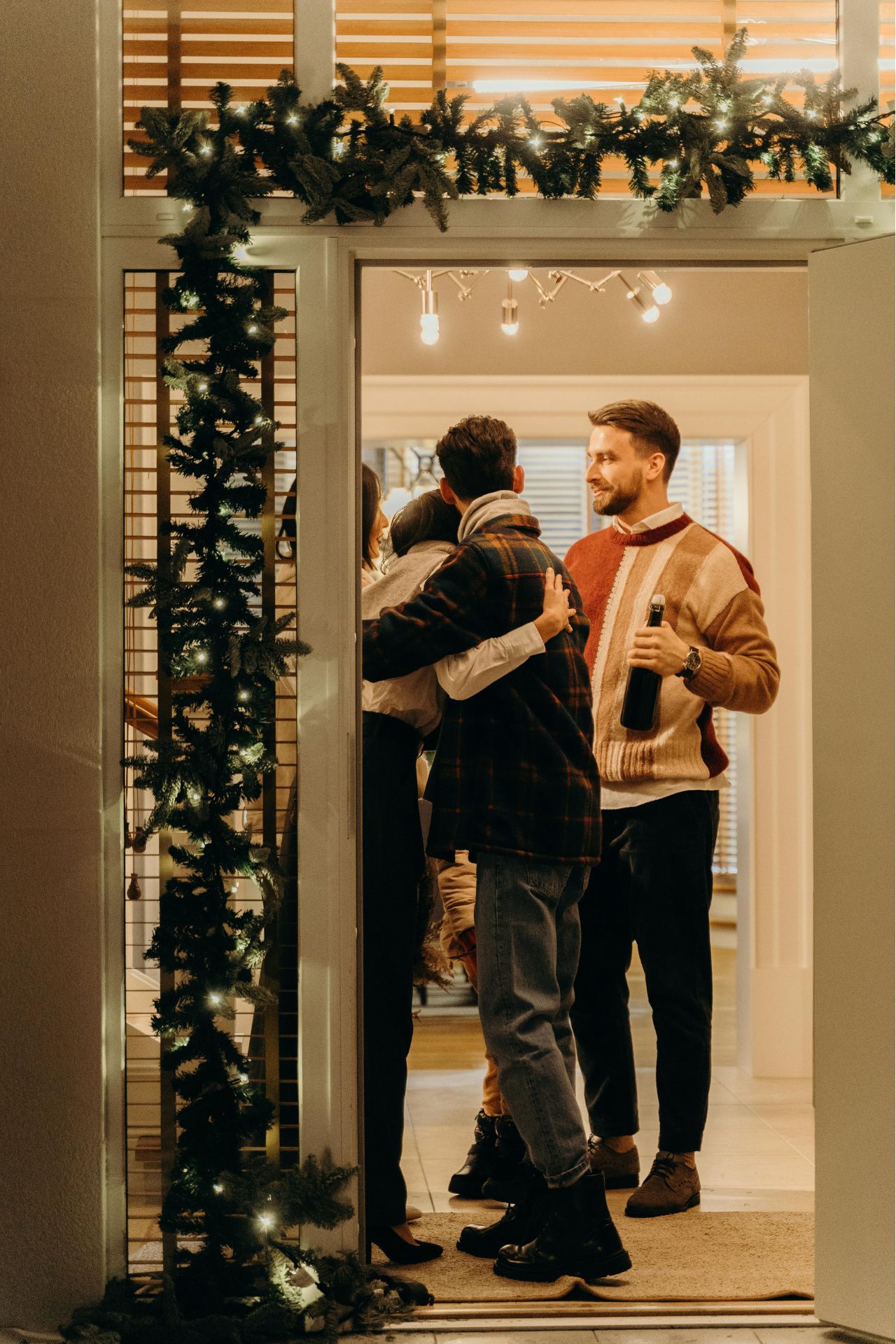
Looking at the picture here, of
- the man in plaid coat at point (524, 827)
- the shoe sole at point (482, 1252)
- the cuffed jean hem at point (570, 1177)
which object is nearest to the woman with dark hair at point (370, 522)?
the man in plaid coat at point (524, 827)

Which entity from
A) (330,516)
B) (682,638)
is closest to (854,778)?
(682,638)

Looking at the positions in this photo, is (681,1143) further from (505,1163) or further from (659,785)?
(659,785)

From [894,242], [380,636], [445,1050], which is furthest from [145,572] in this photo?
[445,1050]

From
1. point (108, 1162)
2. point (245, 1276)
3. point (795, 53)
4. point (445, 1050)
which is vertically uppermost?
point (795, 53)

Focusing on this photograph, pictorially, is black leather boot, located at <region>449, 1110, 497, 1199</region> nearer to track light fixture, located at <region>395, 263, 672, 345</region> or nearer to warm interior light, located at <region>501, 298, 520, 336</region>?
track light fixture, located at <region>395, 263, 672, 345</region>

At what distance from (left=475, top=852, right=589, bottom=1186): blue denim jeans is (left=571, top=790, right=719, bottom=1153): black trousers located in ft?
2.08

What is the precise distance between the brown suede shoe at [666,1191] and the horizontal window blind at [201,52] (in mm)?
2508

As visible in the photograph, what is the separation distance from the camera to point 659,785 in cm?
356

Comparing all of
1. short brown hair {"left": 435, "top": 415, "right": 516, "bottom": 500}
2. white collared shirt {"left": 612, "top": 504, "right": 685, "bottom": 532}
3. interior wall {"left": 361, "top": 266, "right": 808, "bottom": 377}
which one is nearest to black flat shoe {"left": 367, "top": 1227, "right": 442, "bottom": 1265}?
short brown hair {"left": 435, "top": 415, "right": 516, "bottom": 500}

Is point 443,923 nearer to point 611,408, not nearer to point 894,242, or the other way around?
point 611,408

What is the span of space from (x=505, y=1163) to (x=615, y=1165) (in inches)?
11.1

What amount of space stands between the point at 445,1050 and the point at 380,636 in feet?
9.80

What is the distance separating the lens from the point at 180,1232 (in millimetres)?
2752

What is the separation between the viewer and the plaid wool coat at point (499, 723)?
2912 mm
